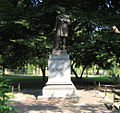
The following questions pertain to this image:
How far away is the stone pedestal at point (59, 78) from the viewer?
10.4 metres

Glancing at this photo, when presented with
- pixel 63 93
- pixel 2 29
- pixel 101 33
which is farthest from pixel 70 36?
pixel 63 93

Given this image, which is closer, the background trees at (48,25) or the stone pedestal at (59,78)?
the stone pedestal at (59,78)

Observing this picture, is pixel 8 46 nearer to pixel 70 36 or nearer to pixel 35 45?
pixel 35 45

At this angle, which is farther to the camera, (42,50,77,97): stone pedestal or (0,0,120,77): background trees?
(0,0,120,77): background trees

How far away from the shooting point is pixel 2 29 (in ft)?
44.1

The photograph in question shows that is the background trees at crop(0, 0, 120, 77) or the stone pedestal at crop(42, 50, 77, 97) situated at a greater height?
the background trees at crop(0, 0, 120, 77)

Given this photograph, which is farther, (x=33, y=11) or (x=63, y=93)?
(x=33, y=11)

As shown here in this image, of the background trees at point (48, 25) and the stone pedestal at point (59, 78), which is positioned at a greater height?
the background trees at point (48, 25)

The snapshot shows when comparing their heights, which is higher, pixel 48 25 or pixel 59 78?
pixel 48 25

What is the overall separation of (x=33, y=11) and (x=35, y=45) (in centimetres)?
272

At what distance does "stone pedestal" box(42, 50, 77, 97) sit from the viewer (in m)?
10.4

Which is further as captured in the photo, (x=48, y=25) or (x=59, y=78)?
(x=48, y=25)

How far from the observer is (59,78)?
1088 cm

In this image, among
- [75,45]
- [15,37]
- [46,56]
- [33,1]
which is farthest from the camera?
[46,56]
